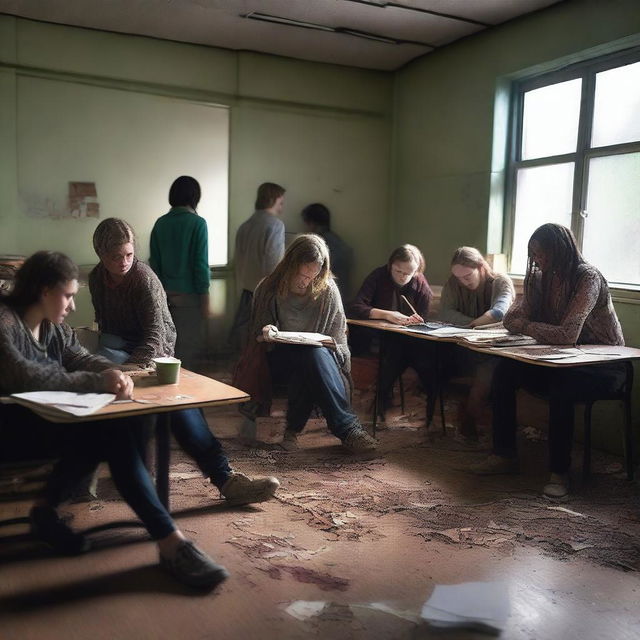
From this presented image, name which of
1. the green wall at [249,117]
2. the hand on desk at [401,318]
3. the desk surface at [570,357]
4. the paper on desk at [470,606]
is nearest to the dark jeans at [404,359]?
the hand on desk at [401,318]

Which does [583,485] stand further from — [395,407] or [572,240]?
[395,407]

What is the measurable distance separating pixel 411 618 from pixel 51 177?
474 centimetres

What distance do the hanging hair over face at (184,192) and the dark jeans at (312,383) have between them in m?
1.43

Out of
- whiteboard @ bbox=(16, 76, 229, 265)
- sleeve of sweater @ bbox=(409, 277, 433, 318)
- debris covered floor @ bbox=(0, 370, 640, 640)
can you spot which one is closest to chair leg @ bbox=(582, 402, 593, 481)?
debris covered floor @ bbox=(0, 370, 640, 640)

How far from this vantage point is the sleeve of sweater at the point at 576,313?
11.8ft

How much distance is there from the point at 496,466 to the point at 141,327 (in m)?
1.92

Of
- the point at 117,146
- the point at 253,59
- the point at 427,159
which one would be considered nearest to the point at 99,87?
the point at 117,146

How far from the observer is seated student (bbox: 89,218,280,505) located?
2988mm

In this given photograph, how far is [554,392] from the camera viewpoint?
3465mm

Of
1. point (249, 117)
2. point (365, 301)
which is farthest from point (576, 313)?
point (249, 117)

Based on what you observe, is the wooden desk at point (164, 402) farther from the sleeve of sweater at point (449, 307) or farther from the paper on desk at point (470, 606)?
the sleeve of sweater at point (449, 307)

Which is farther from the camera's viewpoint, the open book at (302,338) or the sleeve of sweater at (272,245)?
the sleeve of sweater at (272,245)

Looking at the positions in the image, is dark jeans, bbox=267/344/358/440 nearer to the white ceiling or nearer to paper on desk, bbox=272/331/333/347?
paper on desk, bbox=272/331/333/347

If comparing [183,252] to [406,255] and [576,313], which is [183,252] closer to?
[406,255]
